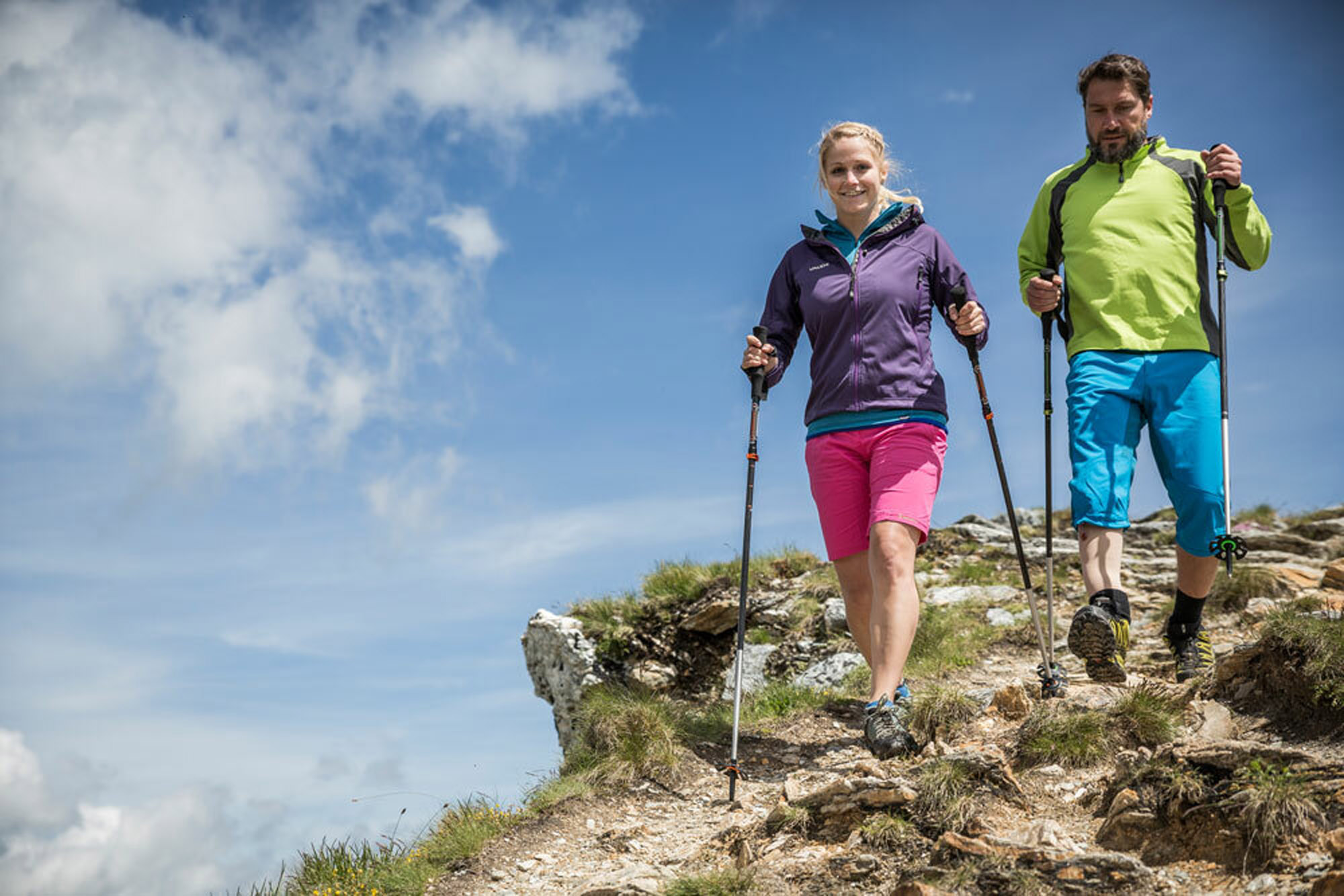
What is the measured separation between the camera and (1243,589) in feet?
33.7

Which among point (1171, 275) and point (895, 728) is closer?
point (895, 728)

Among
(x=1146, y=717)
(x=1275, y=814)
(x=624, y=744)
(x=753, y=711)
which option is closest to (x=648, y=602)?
(x=753, y=711)

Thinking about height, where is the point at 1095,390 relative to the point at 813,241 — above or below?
below

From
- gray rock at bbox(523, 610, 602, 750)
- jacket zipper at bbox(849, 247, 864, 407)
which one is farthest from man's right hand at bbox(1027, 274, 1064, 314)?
gray rock at bbox(523, 610, 602, 750)

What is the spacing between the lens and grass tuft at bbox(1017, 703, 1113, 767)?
555 cm

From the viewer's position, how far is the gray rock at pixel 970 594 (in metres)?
11.9

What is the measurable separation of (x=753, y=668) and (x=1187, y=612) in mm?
5120

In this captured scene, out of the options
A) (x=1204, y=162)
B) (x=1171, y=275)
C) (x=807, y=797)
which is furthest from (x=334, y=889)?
(x=1204, y=162)

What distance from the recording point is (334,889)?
655 centimetres

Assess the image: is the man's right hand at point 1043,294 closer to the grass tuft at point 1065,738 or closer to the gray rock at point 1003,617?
the grass tuft at point 1065,738

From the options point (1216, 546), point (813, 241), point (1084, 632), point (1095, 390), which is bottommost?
point (1084, 632)

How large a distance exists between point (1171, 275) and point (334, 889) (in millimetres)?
6271

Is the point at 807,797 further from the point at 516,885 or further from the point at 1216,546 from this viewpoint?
the point at 1216,546

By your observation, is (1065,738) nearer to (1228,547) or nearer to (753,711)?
(1228,547)
